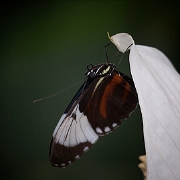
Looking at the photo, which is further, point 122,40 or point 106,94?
point 106,94

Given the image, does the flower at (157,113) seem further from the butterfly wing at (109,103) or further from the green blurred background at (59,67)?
the green blurred background at (59,67)

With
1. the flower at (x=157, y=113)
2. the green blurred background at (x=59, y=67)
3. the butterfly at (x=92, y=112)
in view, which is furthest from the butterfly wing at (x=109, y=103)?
the green blurred background at (x=59, y=67)

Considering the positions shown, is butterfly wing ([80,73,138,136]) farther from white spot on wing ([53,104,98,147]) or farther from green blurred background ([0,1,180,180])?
green blurred background ([0,1,180,180])

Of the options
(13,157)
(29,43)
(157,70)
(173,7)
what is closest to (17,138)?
(13,157)

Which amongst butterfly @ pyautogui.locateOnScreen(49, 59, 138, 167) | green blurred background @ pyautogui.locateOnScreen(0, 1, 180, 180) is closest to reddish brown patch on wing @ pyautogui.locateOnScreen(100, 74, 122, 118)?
butterfly @ pyautogui.locateOnScreen(49, 59, 138, 167)

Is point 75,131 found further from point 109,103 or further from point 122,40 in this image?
point 122,40

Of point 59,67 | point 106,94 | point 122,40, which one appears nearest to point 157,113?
point 122,40

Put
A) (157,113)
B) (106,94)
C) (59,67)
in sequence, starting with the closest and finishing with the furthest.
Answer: (157,113), (106,94), (59,67)
